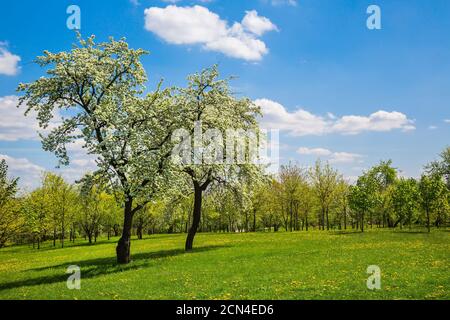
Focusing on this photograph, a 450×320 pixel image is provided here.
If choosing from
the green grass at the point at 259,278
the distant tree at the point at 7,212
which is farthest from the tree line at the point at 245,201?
the green grass at the point at 259,278

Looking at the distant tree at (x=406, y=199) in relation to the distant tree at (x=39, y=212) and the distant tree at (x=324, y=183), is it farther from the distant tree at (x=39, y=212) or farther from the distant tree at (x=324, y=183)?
the distant tree at (x=39, y=212)

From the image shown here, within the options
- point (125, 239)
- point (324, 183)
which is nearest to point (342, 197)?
point (324, 183)

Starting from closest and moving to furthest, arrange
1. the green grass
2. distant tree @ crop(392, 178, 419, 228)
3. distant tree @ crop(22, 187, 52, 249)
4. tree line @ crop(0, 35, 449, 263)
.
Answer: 1. the green grass
2. tree line @ crop(0, 35, 449, 263)
3. distant tree @ crop(22, 187, 52, 249)
4. distant tree @ crop(392, 178, 419, 228)

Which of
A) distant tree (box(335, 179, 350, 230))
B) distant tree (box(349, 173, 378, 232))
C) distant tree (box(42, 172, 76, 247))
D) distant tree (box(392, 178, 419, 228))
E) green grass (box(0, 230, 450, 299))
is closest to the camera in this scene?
green grass (box(0, 230, 450, 299))

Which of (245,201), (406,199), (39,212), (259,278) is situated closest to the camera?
(259,278)

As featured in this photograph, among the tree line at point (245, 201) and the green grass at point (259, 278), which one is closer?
the green grass at point (259, 278)

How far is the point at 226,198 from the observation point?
1615 inches

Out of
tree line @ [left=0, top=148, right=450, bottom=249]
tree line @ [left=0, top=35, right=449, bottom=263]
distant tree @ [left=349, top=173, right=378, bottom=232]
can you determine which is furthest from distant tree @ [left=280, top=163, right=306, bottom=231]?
tree line @ [left=0, top=35, right=449, bottom=263]

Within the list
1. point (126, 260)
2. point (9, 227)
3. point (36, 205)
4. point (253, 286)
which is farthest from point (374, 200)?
point (36, 205)

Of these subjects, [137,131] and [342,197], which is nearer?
[137,131]

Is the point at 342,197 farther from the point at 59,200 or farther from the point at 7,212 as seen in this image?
the point at 7,212

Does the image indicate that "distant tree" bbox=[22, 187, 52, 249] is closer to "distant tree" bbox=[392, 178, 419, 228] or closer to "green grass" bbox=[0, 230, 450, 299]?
"green grass" bbox=[0, 230, 450, 299]

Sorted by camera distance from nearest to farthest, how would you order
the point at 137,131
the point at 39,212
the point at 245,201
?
the point at 137,131 < the point at 245,201 < the point at 39,212
